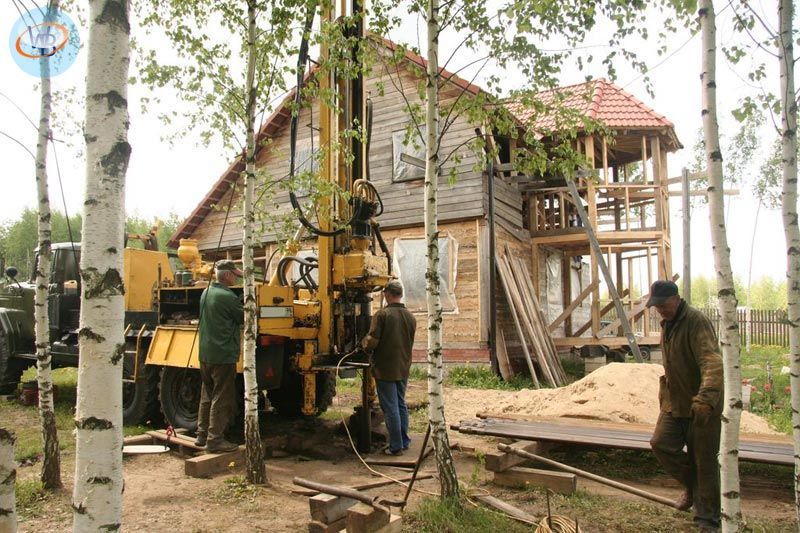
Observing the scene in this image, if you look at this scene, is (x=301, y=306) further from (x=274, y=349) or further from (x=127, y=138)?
(x=127, y=138)

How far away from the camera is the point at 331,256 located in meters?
6.93

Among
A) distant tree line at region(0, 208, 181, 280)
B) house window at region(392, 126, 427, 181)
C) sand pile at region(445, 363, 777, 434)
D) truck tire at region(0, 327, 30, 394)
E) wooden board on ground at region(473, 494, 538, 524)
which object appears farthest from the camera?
distant tree line at region(0, 208, 181, 280)

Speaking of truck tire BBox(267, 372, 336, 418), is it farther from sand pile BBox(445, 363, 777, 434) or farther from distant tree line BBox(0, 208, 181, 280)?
distant tree line BBox(0, 208, 181, 280)

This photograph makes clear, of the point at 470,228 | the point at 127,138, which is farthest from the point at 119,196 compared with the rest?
the point at 470,228

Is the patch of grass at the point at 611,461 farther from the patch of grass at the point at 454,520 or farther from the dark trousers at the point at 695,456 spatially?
Answer: the patch of grass at the point at 454,520

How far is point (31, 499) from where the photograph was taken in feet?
15.5

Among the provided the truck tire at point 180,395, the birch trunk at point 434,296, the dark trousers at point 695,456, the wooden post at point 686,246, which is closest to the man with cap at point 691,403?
the dark trousers at point 695,456

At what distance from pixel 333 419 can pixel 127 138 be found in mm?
6458

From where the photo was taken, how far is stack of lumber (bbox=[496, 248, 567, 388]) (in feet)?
40.3

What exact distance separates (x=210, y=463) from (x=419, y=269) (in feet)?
27.2

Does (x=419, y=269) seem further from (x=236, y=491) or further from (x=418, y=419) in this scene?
(x=236, y=491)

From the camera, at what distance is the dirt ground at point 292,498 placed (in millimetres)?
4289

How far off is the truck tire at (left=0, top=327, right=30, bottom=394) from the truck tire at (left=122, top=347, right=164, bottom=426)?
370cm

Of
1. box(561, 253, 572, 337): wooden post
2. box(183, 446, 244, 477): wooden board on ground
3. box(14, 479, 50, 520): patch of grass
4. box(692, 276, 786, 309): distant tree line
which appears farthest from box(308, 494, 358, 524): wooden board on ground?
box(692, 276, 786, 309): distant tree line
